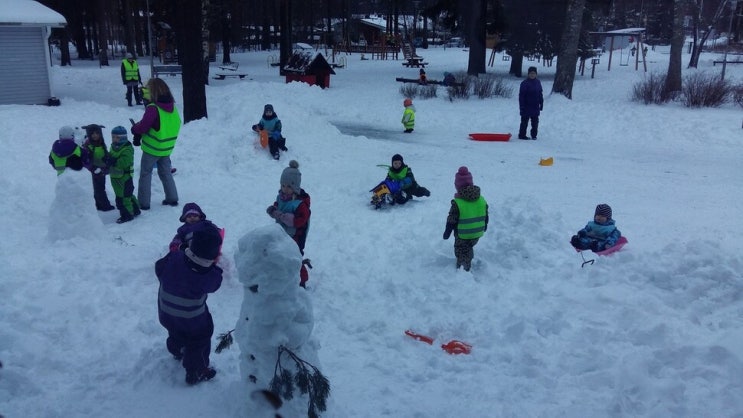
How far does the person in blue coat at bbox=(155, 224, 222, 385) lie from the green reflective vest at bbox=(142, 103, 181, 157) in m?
4.63

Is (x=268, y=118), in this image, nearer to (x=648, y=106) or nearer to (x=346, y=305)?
(x=346, y=305)

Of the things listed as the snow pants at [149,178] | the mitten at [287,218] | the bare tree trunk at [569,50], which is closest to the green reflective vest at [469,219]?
the mitten at [287,218]

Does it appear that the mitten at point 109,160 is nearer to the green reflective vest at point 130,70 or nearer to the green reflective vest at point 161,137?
the green reflective vest at point 161,137

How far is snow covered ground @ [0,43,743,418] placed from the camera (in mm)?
4148

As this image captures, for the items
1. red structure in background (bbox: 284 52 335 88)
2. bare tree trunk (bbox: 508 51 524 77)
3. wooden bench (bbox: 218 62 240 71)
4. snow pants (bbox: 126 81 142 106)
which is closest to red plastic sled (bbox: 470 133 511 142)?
snow pants (bbox: 126 81 142 106)

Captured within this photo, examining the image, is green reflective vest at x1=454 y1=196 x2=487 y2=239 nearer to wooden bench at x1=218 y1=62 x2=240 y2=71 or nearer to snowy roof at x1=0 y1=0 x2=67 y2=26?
snowy roof at x1=0 y1=0 x2=67 y2=26

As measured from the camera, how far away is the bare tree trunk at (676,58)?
19.3 m

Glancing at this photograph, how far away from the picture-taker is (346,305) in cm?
597

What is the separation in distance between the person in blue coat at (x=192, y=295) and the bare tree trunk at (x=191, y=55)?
1049 cm

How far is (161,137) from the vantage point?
828 centimetres

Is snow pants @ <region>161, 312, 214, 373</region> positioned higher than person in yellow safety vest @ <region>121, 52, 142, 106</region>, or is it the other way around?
person in yellow safety vest @ <region>121, 52, 142, 106</region>

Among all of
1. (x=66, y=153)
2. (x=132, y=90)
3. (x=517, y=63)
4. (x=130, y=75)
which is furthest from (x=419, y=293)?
(x=517, y=63)

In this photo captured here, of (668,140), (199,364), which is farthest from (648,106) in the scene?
(199,364)

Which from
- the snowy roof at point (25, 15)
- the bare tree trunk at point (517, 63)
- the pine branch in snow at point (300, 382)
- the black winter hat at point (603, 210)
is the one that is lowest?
A: the pine branch in snow at point (300, 382)
